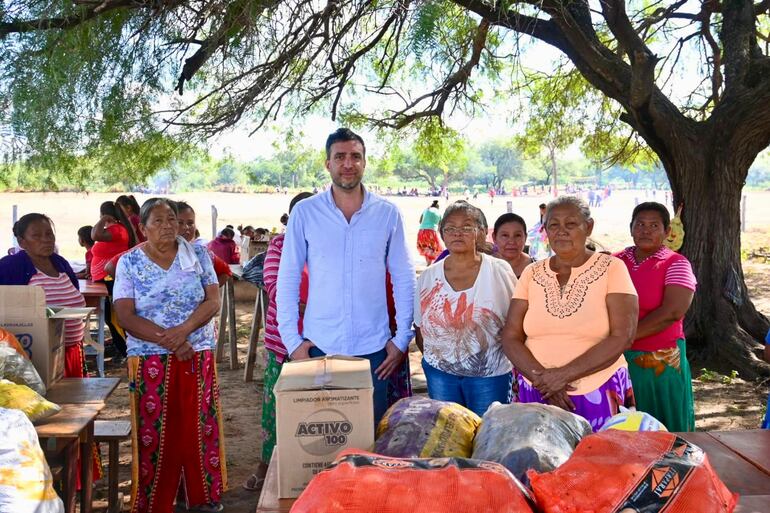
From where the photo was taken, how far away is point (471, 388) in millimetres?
3236

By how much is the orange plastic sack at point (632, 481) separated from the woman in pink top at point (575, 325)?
4.22 feet

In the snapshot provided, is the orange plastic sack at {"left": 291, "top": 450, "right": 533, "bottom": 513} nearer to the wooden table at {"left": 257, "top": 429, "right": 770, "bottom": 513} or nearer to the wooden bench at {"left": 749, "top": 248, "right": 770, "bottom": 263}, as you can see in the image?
the wooden table at {"left": 257, "top": 429, "right": 770, "bottom": 513}

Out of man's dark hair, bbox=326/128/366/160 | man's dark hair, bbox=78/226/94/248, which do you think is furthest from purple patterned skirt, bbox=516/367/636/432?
man's dark hair, bbox=78/226/94/248

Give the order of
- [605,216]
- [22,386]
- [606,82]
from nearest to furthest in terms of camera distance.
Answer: [22,386]
[606,82]
[605,216]

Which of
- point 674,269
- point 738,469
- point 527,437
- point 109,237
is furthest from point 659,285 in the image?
point 109,237

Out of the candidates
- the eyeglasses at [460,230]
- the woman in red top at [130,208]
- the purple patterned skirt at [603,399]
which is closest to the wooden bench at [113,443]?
the eyeglasses at [460,230]

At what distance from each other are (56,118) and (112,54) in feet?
1.37

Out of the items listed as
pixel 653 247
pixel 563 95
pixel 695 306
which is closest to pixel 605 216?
pixel 563 95

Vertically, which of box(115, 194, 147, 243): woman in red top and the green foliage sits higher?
box(115, 194, 147, 243): woman in red top

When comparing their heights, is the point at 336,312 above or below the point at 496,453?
above

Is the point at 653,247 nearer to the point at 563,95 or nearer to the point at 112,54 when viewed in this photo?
the point at 112,54

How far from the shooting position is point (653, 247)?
12.6 ft

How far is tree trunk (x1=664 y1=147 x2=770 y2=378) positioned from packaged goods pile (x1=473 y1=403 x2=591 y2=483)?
5.42 m

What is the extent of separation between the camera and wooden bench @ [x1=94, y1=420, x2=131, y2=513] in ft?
12.8
